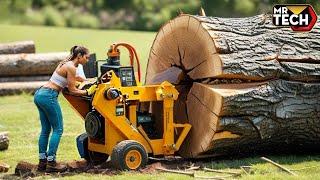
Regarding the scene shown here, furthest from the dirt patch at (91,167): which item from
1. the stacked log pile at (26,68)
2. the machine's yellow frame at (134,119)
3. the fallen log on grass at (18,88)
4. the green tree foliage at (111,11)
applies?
the green tree foliage at (111,11)

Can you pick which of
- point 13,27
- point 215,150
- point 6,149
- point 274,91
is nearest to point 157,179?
point 215,150

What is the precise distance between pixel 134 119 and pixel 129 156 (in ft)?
2.07

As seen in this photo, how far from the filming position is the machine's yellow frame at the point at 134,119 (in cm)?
951

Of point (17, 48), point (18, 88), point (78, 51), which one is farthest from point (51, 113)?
point (17, 48)

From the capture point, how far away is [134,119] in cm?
991

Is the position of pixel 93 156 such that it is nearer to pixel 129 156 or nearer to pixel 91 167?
pixel 91 167

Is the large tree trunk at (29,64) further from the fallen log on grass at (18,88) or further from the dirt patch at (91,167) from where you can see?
the dirt patch at (91,167)

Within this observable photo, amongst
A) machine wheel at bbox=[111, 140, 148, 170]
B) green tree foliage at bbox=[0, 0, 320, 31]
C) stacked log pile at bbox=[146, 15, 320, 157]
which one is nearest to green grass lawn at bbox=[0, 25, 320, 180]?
machine wheel at bbox=[111, 140, 148, 170]

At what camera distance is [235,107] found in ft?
31.4

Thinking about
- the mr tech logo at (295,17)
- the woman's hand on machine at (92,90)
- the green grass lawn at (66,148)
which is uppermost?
the mr tech logo at (295,17)

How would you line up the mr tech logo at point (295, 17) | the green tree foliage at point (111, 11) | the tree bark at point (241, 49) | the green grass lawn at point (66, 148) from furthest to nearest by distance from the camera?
1. the green tree foliage at point (111, 11)
2. the mr tech logo at point (295, 17)
3. the tree bark at point (241, 49)
4. the green grass lawn at point (66, 148)

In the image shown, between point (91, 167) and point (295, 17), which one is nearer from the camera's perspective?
point (91, 167)

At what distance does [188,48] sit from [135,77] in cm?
100

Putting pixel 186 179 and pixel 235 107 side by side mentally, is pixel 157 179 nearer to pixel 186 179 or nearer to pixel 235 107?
pixel 186 179
